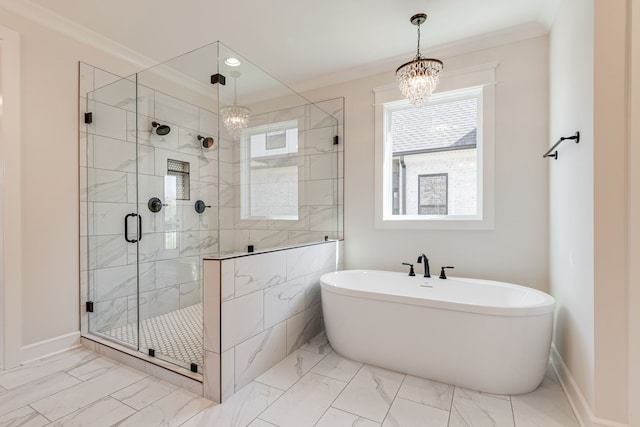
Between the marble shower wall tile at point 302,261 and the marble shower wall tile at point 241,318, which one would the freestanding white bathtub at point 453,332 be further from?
the marble shower wall tile at point 241,318

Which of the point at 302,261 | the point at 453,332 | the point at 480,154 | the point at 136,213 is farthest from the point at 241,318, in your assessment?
the point at 480,154

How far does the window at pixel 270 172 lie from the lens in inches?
98.4

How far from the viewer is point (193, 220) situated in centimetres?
238

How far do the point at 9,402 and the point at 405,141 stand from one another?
341 cm

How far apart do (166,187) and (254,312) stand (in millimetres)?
1420

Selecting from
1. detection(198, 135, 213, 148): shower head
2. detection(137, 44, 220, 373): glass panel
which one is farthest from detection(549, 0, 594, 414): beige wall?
detection(198, 135, 213, 148): shower head

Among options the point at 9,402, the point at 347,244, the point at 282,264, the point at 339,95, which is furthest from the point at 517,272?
the point at 9,402

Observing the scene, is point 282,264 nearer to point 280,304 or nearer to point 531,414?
point 280,304

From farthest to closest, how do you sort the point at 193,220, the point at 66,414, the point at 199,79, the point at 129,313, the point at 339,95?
the point at 339,95, the point at 129,313, the point at 193,220, the point at 199,79, the point at 66,414

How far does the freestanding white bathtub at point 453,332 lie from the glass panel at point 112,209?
1785 mm

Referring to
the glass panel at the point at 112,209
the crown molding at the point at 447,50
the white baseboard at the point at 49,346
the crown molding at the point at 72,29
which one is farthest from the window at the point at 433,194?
the white baseboard at the point at 49,346

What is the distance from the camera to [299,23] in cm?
231

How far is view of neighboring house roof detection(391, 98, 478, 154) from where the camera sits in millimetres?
2672

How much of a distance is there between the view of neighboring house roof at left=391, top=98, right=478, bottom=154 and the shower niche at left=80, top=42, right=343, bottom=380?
3.38 feet
